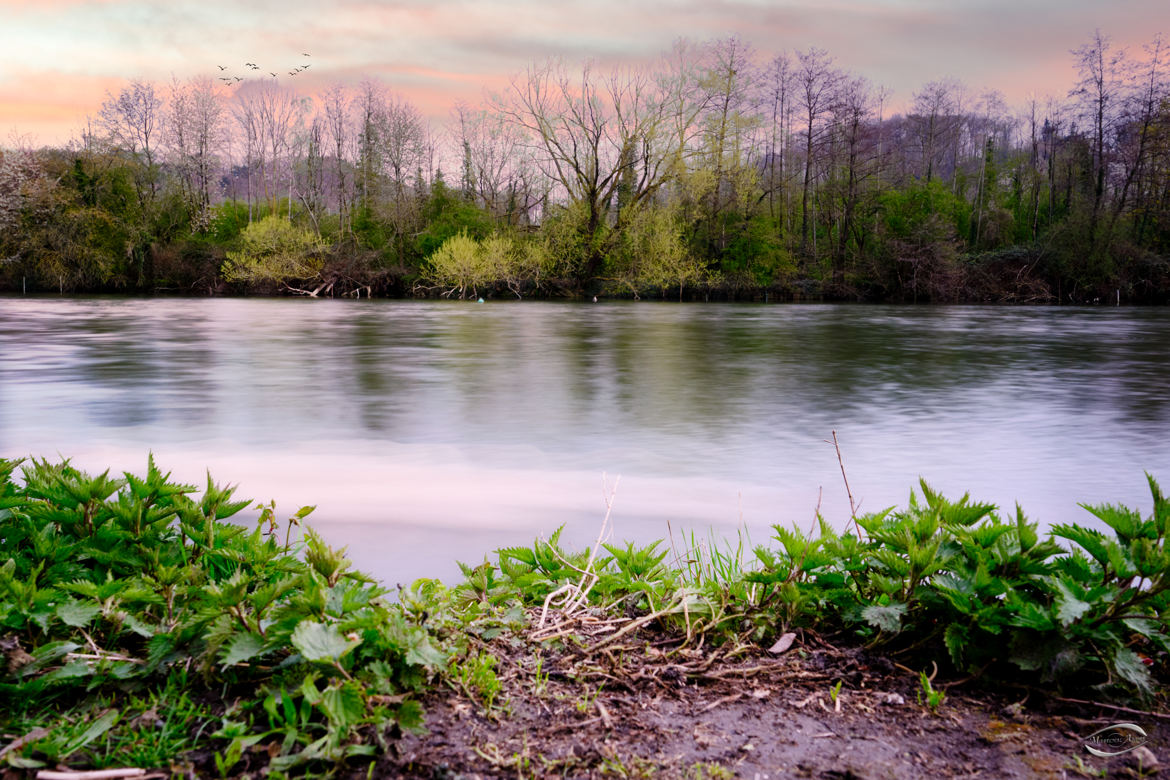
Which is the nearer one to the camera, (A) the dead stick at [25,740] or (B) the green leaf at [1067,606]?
(A) the dead stick at [25,740]

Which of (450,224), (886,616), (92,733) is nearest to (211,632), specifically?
(92,733)

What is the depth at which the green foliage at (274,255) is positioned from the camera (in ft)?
145

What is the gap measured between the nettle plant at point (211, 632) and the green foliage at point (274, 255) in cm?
4467

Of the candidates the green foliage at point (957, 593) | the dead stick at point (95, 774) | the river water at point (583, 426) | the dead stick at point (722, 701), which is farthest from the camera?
the river water at point (583, 426)

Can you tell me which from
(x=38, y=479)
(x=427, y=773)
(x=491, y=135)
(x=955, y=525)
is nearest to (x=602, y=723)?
(x=427, y=773)

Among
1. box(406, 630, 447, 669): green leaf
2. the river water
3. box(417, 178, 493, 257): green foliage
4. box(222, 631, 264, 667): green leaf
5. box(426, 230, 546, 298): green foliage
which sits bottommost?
the river water

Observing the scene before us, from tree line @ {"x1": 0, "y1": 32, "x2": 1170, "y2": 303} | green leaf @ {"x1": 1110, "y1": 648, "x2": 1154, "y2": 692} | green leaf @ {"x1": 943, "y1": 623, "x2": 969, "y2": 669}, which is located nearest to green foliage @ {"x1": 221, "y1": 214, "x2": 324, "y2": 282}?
tree line @ {"x1": 0, "y1": 32, "x2": 1170, "y2": 303}

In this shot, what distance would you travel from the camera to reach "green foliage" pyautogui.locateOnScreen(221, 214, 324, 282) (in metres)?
44.2

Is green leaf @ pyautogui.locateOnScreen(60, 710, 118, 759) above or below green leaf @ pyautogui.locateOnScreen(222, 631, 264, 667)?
below

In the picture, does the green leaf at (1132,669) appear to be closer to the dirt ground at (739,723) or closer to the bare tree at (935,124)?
the dirt ground at (739,723)

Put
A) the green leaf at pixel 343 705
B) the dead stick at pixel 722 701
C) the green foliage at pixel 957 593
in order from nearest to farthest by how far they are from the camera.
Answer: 1. the green leaf at pixel 343 705
2. the dead stick at pixel 722 701
3. the green foliage at pixel 957 593

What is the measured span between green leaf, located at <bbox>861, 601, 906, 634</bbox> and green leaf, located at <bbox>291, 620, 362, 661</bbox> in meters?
1.43

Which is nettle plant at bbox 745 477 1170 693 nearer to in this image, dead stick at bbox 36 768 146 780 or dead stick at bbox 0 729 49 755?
dead stick at bbox 36 768 146 780

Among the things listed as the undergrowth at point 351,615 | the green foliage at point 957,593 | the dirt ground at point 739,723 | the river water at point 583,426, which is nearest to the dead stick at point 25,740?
the undergrowth at point 351,615
